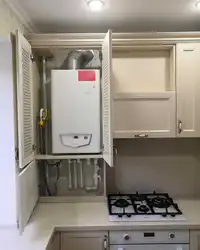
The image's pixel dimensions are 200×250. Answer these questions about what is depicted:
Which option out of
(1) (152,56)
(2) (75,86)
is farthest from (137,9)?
(2) (75,86)

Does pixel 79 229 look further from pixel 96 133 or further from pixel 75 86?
pixel 75 86

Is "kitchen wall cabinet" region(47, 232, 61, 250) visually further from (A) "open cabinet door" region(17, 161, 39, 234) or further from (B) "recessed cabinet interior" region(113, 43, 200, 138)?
(B) "recessed cabinet interior" region(113, 43, 200, 138)

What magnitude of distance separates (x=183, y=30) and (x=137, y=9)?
2.46 feet

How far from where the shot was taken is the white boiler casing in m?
2.70

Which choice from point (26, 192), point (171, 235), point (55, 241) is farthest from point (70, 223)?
point (171, 235)

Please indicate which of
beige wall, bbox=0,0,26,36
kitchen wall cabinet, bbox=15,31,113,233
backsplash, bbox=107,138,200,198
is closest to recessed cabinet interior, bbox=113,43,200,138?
backsplash, bbox=107,138,200,198

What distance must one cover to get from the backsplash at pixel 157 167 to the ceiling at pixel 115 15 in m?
1.06

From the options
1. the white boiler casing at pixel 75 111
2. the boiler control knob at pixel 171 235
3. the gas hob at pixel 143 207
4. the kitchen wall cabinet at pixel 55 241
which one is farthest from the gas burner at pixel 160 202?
the kitchen wall cabinet at pixel 55 241

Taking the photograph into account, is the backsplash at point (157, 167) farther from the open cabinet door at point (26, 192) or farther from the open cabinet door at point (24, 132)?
the open cabinet door at point (24, 132)

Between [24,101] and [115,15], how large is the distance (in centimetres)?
102

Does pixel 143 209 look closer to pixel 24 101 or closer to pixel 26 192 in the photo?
pixel 26 192

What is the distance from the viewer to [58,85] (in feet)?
8.85

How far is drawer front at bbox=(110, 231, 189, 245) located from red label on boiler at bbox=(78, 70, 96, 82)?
50.8 inches

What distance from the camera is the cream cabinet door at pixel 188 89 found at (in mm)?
2598
